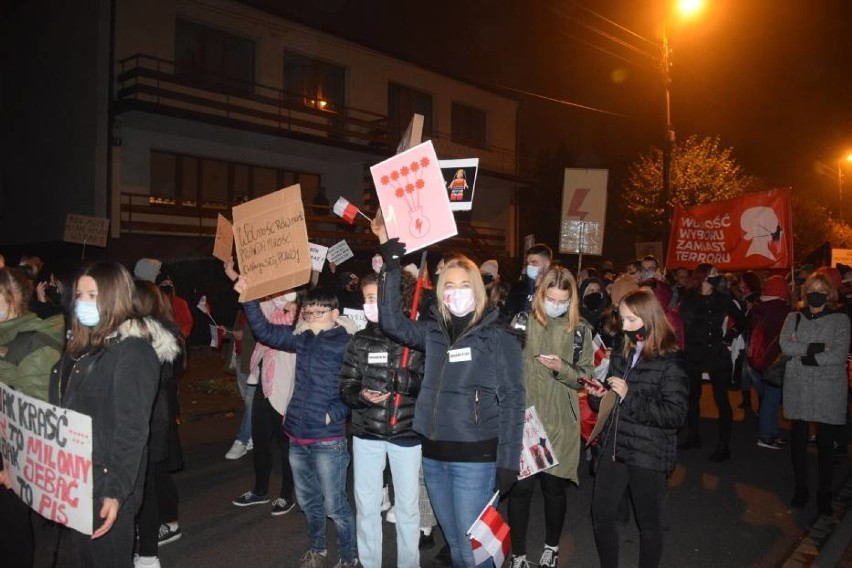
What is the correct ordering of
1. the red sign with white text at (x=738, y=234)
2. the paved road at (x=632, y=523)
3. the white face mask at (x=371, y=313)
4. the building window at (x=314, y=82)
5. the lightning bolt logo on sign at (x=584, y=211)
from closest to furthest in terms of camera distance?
the white face mask at (x=371, y=313), the paved road at (x=632, y=523), the red sign with white text at (x=738, y=234), the lightning bolt logo on sign at (x=584, y=211), the building window at (x=314, y=82)

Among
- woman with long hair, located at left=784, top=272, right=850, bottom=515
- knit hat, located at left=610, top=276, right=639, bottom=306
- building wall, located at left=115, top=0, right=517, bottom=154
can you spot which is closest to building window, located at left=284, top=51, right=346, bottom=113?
building wall, located at left=115, top=0, right=517, bottom=154

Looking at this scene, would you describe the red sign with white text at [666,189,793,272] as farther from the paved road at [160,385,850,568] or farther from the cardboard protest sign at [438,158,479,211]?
the cardboard protest sign at [438,158,479,211]

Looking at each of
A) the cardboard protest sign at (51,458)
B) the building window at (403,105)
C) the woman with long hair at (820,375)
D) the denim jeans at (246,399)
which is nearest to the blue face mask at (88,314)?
the cardboard protest sign at (51,458)

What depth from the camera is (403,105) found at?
2433 centimetres

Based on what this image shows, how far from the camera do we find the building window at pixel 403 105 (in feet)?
78.2

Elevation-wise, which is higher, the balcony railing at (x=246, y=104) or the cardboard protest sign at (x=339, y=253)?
the balcony railing at (x=246, y=104)

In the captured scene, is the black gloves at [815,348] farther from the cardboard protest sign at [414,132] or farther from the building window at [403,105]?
the building window at [403,105]

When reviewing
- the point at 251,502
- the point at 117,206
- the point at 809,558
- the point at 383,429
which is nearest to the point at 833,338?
the point at 809,558

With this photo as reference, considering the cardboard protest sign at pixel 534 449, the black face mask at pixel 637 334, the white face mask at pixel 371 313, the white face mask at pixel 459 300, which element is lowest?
the cardboard protest sign at pixel 534 449

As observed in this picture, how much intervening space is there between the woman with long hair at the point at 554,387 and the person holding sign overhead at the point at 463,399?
0.90 metres

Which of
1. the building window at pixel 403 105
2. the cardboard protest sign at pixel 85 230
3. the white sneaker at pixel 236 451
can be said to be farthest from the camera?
the building window at pixel 403 105

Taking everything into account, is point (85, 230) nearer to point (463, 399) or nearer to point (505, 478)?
point (463, 399)

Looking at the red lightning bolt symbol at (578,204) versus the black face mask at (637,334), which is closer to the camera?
the black face mask at (637,334)

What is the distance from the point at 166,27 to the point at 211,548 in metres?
15.9
